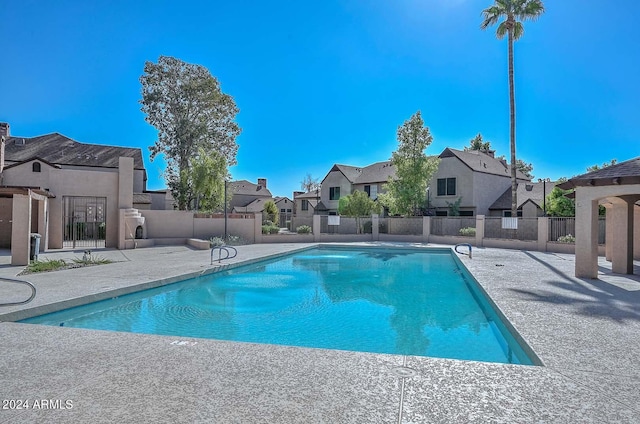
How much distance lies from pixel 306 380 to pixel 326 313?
192 inches

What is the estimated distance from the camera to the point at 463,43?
18.0 meters

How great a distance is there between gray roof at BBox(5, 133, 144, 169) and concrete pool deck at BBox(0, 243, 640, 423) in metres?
29.3

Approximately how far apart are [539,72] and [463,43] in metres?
4.51

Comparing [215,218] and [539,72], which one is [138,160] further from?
[539,72]

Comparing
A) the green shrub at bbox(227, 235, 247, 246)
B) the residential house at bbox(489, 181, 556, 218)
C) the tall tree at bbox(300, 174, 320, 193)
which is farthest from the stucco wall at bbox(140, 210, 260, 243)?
the tall tree at bbox(300, 174, 320, 193)

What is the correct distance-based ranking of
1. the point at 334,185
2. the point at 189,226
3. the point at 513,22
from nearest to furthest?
1. the point at 189,226
2. the point at 513,22
3. the point at 334,185

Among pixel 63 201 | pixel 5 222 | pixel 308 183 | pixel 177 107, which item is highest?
pixel 177 107

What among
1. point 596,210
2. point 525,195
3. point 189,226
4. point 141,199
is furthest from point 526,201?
point 141,199

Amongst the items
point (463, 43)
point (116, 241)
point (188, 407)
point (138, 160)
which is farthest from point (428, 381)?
point (138, 160)

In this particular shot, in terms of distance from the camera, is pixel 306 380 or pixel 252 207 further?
pixel 252 207

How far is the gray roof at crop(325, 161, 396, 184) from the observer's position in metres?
37.0

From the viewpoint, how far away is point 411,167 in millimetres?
27500

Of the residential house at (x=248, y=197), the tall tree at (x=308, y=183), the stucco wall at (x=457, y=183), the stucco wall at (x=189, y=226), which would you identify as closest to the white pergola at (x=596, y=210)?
the stucco wall at (x=189, y=226)

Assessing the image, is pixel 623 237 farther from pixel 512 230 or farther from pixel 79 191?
pixel 79 191
